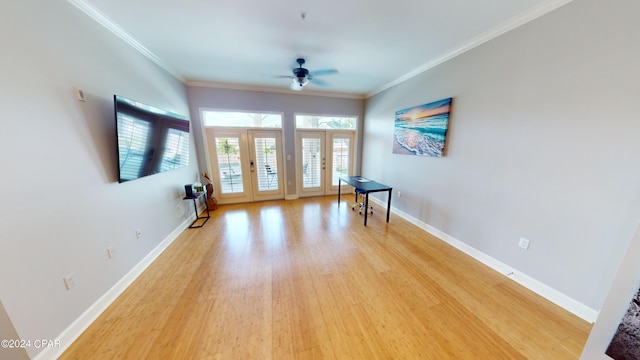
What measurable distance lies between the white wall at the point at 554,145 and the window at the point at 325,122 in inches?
100

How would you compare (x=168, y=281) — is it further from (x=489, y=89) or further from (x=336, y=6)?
(x=489, y=89)

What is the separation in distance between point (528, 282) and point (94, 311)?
422 cm

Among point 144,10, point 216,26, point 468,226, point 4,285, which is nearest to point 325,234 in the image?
point 468,226

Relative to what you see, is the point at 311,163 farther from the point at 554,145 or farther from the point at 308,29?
the point at 554,145

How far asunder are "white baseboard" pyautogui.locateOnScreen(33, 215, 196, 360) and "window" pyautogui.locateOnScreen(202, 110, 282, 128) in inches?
107

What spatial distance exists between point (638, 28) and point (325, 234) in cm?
346

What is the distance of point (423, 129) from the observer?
3150mm

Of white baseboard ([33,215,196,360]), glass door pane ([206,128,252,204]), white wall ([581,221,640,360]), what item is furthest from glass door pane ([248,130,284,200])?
white wall ([581,221,640,360])

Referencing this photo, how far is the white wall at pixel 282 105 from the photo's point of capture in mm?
3971

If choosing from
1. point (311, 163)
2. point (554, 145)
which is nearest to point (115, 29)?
point (311, 163)

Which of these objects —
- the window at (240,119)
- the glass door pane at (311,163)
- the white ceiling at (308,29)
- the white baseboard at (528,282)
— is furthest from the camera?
the glass door pane at (311,163)

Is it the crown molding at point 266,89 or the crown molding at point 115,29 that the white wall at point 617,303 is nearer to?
the crown molding at point 115,29

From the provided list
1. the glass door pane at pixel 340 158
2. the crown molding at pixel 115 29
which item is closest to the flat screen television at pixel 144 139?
the crown molding at pixel 115 29

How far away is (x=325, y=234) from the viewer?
3.14 metres
